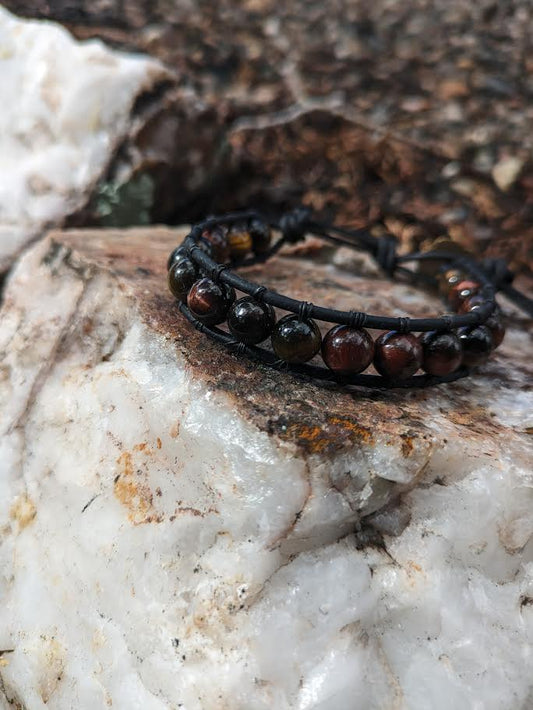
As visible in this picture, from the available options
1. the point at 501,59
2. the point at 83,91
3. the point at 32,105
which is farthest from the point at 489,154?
the point at 32,105

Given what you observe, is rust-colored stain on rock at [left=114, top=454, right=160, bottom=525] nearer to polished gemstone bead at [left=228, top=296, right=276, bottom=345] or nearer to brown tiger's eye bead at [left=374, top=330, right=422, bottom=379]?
polished gemstone bead at [left=228, top=296, right=276, bottom=345]

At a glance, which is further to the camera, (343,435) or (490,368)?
(490,368)

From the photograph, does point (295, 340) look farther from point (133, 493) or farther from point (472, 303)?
point (472, 303)

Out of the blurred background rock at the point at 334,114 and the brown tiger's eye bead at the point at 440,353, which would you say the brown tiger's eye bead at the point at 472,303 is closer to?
the brown tiger's eye bead at the point at 440,353

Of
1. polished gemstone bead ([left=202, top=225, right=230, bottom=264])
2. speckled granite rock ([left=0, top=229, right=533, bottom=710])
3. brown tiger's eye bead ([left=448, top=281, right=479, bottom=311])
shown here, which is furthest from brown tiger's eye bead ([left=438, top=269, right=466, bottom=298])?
polished gemstone bead ([left=202, top=225, right=230, bottom=264])

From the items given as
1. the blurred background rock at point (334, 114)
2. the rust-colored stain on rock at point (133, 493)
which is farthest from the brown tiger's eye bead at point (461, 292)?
the rust-colored stain on rock at point (133, 493)

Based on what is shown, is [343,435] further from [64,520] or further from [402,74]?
[402,74]

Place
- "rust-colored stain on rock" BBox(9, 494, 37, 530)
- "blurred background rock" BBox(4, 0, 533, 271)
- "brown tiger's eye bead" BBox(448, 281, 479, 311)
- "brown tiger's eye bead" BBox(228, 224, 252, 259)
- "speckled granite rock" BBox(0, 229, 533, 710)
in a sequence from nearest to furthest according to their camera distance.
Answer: "speckled granite rock" BBox(0, 229, 533, 710) < "rust-colored stain on rock" BBox(9, 494, 37, 530) < "brown tiger's eye bead" BBox(448, 281, 479, 311) < "brown tiger's eye bead" BBox(228, 224, 252, 259) < "blurred background rock" BBox(4, 0, 533, 271)
